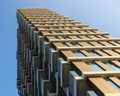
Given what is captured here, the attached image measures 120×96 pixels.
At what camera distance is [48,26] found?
60.4 m

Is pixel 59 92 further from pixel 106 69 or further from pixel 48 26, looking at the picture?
pixel 48 26

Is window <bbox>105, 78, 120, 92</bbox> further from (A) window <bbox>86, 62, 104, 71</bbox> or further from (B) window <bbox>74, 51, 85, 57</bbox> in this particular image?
(B) window <bbox>74, 51, 85, 57</bbox>

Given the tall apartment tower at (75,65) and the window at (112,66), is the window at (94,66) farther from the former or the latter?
the window at (112,66)

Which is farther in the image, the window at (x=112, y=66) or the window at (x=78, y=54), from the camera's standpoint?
the window at (x=78, y=54)

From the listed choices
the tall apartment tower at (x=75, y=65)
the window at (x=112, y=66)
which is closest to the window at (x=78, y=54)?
the tall apartment tower at (x=75, y=65)

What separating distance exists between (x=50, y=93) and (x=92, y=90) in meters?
13.4

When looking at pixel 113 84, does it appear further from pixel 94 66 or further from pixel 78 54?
pixel 78 54

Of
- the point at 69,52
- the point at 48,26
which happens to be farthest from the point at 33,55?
the point at 69,52

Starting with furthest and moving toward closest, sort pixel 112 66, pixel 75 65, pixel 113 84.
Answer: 1. pixel 112 66
2. pixel 75 65
3. pixel 113 84

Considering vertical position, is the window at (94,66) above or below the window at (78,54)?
above

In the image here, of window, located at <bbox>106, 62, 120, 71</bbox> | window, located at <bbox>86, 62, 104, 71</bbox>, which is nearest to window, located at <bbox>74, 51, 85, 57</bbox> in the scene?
A: window, located at <bbox>86, 62, 104, 71</bbox>

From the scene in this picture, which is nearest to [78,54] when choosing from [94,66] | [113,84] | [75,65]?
[94,66]

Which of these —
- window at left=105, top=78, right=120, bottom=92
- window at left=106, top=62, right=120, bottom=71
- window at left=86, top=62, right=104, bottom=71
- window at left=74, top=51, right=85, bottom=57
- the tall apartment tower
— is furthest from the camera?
window at left=74, top=51, right=85, bottom=57

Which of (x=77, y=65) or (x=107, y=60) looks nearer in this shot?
(x=77, y=65)
